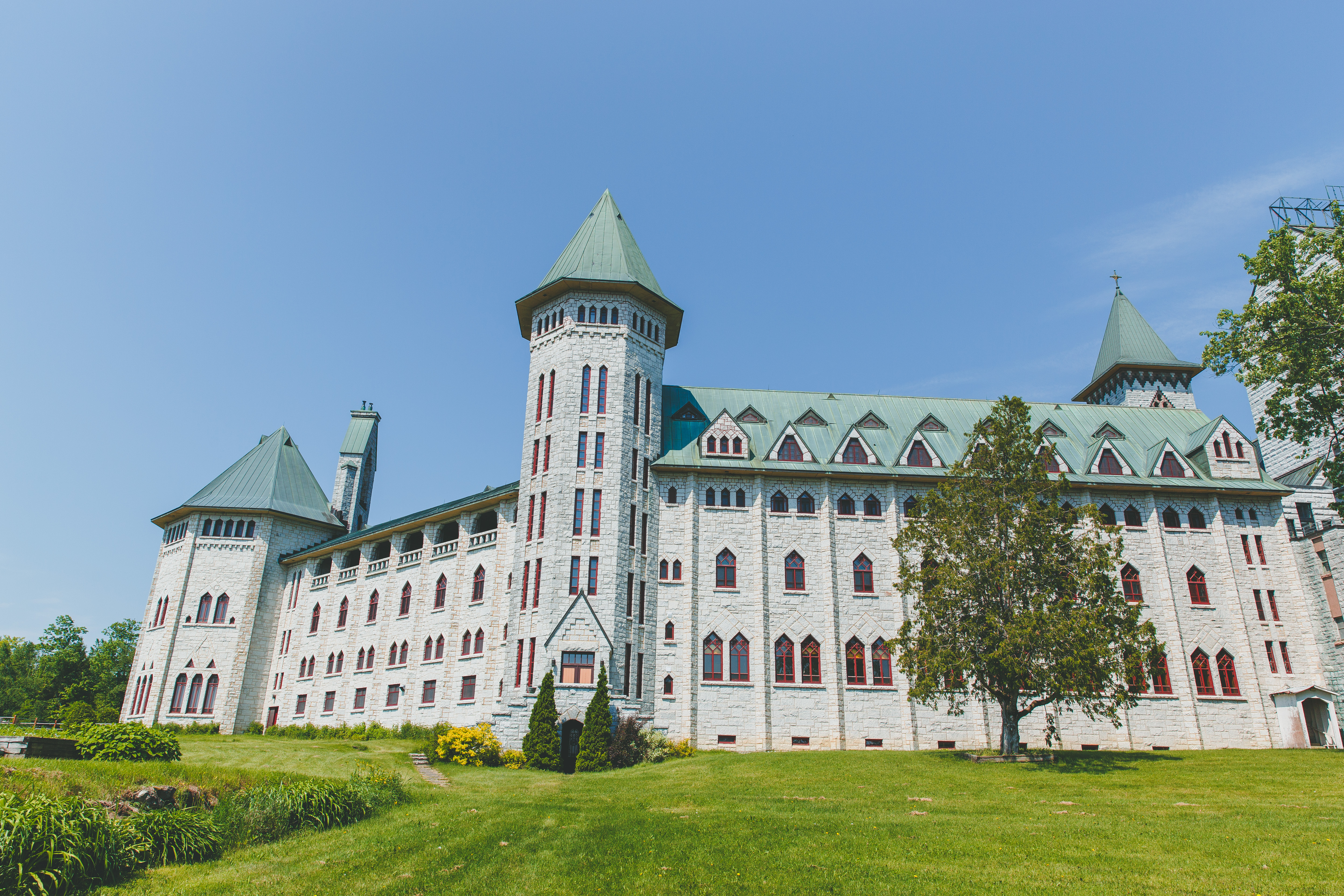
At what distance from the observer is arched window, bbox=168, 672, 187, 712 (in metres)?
52.4

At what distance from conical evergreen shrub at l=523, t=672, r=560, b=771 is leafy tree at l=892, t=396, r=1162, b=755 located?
47.3ft

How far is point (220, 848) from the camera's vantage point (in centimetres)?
1542

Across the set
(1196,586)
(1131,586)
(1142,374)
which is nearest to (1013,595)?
(1131,586)

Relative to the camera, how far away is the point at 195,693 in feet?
174

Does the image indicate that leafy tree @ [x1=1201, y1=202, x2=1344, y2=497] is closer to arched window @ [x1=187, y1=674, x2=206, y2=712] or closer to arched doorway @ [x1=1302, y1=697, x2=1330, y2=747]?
arched doorway @ [x1=1302, y1=697, x2=1330, y2=747]

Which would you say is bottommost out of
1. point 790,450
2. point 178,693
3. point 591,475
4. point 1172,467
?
point 178,693

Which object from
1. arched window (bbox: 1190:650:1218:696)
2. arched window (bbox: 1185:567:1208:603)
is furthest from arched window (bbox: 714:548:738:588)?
arched window (bbox: 1185:567:1208:603)

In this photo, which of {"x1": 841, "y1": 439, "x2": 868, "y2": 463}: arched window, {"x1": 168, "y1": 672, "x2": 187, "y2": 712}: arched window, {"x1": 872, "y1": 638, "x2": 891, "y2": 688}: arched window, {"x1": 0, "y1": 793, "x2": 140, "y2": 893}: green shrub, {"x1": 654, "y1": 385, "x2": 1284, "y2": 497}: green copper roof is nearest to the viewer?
{"x1": 0, "y1": 793, "x2": 140, "y2": 893}: green shrub

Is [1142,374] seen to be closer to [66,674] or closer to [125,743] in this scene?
[125,743]

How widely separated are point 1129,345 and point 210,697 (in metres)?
65.3

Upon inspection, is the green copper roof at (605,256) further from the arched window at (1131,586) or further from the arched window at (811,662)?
the arched window at (1131,586)

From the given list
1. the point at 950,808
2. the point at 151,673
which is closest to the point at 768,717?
the point at 950,808

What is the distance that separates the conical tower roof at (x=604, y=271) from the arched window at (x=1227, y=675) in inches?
1272

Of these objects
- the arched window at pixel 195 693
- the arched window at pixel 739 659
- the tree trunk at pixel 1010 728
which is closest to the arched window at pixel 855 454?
the arched window at pixel 739 659
